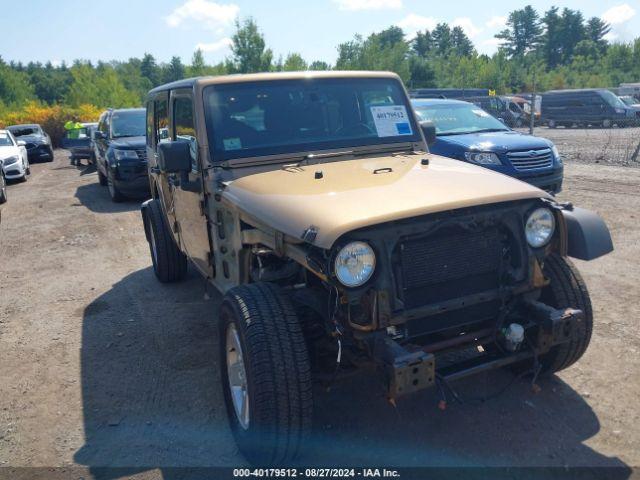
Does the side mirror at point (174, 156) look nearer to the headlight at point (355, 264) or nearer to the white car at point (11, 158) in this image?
the headlight at point (355, 264)

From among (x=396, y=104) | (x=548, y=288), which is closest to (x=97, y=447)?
(x=548, y=288)

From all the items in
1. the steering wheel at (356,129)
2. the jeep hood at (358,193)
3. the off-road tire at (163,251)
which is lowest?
the off-road tire at (163,251)

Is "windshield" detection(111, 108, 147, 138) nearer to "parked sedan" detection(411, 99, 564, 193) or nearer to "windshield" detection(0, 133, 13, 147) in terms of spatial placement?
"windshield" detection(0, 133, 13, 147)

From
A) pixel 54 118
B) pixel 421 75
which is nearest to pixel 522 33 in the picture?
pixel 421 75

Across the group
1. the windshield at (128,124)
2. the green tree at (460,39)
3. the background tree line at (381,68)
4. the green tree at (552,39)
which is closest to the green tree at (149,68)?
the background tree line at (381,68)

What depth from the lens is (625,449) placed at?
3062 millimetres

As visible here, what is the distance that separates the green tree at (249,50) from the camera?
40594mm

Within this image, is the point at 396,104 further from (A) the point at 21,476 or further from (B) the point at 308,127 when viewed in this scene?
(A) the point at 21,476

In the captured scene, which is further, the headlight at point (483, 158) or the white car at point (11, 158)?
the white car at point (11, 158)

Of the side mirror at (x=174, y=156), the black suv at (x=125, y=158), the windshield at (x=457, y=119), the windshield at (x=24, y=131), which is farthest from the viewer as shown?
the windshield at (x=24, y=131)

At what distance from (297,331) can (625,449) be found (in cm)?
192

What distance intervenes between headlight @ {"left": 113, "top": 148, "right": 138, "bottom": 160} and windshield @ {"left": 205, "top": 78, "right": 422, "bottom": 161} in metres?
7.51

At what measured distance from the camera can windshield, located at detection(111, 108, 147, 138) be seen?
39.5 feet

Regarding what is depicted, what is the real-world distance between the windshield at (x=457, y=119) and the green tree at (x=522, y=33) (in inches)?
3790
